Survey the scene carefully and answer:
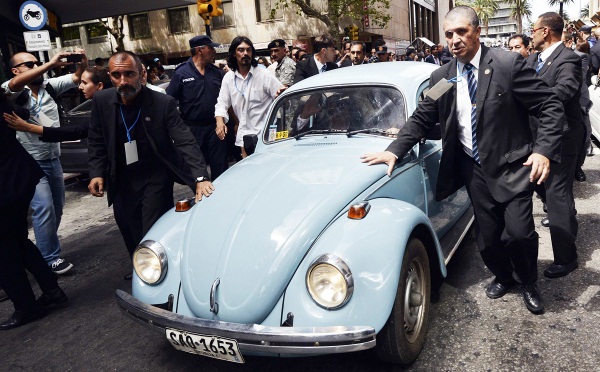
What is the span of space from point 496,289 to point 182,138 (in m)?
2.62

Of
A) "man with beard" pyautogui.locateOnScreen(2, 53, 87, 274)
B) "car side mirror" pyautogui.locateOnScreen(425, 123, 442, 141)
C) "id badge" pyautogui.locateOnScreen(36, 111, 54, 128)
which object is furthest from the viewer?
"id badge" pyautogui.locateOnScreen(36, 111, 54, 128)

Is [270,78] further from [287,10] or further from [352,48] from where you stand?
[287,10]

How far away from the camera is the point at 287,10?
3525cm

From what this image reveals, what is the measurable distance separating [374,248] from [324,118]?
1.78 metres

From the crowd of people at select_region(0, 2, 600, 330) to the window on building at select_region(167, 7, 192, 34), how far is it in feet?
111

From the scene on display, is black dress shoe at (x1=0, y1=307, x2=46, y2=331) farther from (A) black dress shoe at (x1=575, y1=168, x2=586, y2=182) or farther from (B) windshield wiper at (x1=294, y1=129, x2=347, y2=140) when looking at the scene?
(A) black dress shoe at (x1=575, y1=168, x2=586, y2=182)

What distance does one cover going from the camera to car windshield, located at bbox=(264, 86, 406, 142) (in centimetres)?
411

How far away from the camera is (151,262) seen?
10.5 ft

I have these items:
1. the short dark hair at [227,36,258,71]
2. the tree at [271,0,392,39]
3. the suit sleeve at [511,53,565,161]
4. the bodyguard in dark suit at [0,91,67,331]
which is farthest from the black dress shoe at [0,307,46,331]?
the tree at [271,0,392,39]

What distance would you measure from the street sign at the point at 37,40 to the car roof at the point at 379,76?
8242mm

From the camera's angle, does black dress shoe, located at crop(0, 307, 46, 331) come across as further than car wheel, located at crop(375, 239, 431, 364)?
Yes

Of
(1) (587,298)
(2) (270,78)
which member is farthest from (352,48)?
(1) (587,298)

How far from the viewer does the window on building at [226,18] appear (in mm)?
35938

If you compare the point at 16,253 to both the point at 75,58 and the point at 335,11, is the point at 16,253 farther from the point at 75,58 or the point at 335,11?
the point at 335,11
